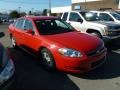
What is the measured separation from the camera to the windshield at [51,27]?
704 centimetres

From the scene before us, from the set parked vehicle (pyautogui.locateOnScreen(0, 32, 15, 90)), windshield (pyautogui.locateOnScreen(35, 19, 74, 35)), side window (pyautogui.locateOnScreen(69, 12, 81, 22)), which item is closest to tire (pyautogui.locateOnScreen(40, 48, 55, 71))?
windshield (pyautogui.locateOnScreen(35, 19, 74, 35))

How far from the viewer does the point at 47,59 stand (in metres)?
6.29

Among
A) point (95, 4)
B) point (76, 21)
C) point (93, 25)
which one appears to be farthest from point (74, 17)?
point (95, 4)

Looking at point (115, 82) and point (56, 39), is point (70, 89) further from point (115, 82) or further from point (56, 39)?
point (56, 39)

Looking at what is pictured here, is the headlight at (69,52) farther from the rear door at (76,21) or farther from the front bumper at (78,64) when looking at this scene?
the rear door at (76,21)

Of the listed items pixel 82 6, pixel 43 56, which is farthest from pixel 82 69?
pixel 82 6

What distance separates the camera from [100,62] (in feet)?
19.9

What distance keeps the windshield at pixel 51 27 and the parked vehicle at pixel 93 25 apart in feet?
9.39

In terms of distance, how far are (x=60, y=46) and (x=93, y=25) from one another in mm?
4939

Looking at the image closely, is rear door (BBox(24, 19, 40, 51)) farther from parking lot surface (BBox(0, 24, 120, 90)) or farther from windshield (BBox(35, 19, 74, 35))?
parking lot surface (BBox(0, 24, 120, 90))

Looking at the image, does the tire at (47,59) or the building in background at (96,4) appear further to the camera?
the building in background at (96,4)

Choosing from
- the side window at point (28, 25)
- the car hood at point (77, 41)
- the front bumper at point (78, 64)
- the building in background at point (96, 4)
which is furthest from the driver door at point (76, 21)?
the building in background at point (96, 4)

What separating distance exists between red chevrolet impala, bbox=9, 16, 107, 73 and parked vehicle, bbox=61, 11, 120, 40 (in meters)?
2.89

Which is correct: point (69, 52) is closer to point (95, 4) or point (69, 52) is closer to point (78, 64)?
point (78, 64)
